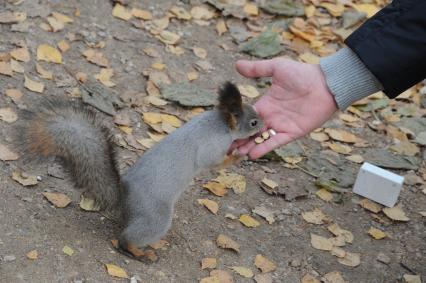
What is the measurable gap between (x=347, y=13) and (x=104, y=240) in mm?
2100

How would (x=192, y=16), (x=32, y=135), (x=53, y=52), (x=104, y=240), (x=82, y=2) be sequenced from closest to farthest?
1. (x=32, y=135)
2. (x=104, y=240)
3. (x=53, y=52)
4. (x=82, y=2)
5. (x=192, y=16)

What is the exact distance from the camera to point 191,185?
2.42 metres

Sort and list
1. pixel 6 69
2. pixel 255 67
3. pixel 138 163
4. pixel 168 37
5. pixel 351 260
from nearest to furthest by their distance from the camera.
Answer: pixel 138 163 → pixel 255 67 → pixel 351 260 → pixel 6 69 → pixel 168 37

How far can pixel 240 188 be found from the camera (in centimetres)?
247

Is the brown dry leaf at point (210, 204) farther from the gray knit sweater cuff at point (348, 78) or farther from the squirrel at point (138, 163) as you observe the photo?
the gray knit sweater cuff at point (348, 78)

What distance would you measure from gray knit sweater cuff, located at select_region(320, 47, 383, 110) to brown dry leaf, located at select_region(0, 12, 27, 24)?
55.8 inches

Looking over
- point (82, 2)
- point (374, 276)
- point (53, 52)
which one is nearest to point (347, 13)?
point (82, 2)

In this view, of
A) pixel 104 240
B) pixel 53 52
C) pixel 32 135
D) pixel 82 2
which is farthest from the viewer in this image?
pixel 82 2

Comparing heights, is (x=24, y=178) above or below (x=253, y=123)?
below

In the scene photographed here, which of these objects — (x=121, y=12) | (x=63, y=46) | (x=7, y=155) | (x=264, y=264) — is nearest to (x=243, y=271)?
(x=264, y=264)

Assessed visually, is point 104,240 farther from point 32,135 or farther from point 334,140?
point 334,140

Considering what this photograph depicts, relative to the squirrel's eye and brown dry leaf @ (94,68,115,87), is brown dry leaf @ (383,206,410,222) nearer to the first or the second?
the squirrel's eye

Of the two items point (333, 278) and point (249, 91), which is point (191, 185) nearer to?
point (333, 278)

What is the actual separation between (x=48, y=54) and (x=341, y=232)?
131cm
